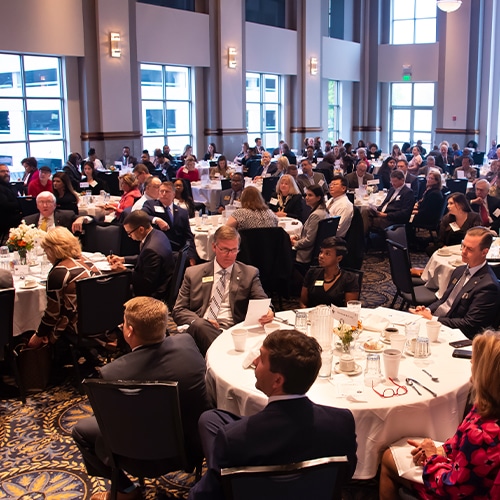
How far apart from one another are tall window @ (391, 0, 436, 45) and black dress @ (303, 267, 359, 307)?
64.1 ft

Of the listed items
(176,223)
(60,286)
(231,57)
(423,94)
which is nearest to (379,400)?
(60,286)

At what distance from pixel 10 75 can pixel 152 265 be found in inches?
380

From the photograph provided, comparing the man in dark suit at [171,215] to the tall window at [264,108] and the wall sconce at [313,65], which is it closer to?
the tall window at [264,108]

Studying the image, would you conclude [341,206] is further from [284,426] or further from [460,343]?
[284,426]

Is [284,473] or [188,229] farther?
[188,229]

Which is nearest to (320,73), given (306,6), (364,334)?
(306,6)

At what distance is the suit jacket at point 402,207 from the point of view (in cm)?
995

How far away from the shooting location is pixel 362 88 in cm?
2409

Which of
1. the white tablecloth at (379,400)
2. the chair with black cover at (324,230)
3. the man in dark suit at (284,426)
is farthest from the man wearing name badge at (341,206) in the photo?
the man in dark suit at (284,426)

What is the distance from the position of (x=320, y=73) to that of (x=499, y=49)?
5.64 m

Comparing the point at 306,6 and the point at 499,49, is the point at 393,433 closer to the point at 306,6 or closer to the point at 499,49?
the point at 306,6

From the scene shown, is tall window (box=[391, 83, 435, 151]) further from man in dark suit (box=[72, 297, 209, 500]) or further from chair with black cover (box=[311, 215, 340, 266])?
man in dark suit (box=[72, 297, 209, 500])

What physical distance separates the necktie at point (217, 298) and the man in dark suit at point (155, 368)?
144cm

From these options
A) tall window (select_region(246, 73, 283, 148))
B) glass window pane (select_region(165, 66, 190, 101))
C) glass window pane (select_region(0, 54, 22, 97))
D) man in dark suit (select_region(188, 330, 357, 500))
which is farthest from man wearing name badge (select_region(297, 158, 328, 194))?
man in dark suit (select_region(188, 330, 357, 500))
